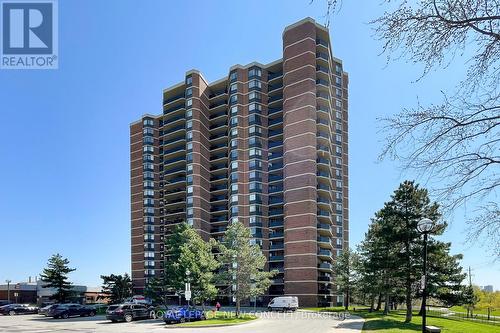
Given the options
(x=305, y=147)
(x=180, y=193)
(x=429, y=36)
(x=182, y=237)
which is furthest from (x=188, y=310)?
(x=180, y=193)

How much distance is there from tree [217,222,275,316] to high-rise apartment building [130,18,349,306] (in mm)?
30385

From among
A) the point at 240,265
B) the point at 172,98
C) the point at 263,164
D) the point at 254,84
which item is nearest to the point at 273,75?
the point at 254,84

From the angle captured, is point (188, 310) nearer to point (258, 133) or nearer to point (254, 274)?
point (254, 274)

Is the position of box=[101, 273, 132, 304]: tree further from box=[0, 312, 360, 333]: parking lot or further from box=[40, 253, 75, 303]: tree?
box=[0, 312, 360, 333]: parking lot

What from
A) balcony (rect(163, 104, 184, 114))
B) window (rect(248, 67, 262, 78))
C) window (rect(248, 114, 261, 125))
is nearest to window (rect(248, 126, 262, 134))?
window (rect(248, 114, 261, 125))

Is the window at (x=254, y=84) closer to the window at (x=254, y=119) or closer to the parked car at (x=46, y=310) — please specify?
the window at (x=254, y=119)

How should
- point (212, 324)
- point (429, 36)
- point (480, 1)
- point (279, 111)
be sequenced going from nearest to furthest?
1. point (480, 1)
2. point (429, 36)
3. point (212, 324)
4. point (279, 111)

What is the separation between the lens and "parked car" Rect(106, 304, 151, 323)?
1412 inches

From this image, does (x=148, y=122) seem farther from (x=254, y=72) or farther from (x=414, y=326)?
(x=414, y=326)

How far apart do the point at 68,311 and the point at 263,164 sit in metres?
48.1

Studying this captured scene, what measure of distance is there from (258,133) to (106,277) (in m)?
40.9

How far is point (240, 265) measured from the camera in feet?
123

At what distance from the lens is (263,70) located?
8819 centimetres

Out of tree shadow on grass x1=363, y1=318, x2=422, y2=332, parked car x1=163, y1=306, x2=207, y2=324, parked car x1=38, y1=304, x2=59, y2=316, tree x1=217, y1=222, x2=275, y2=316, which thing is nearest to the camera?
tree shadow on grass x1=363, y1=318, x2=422, y2=332
